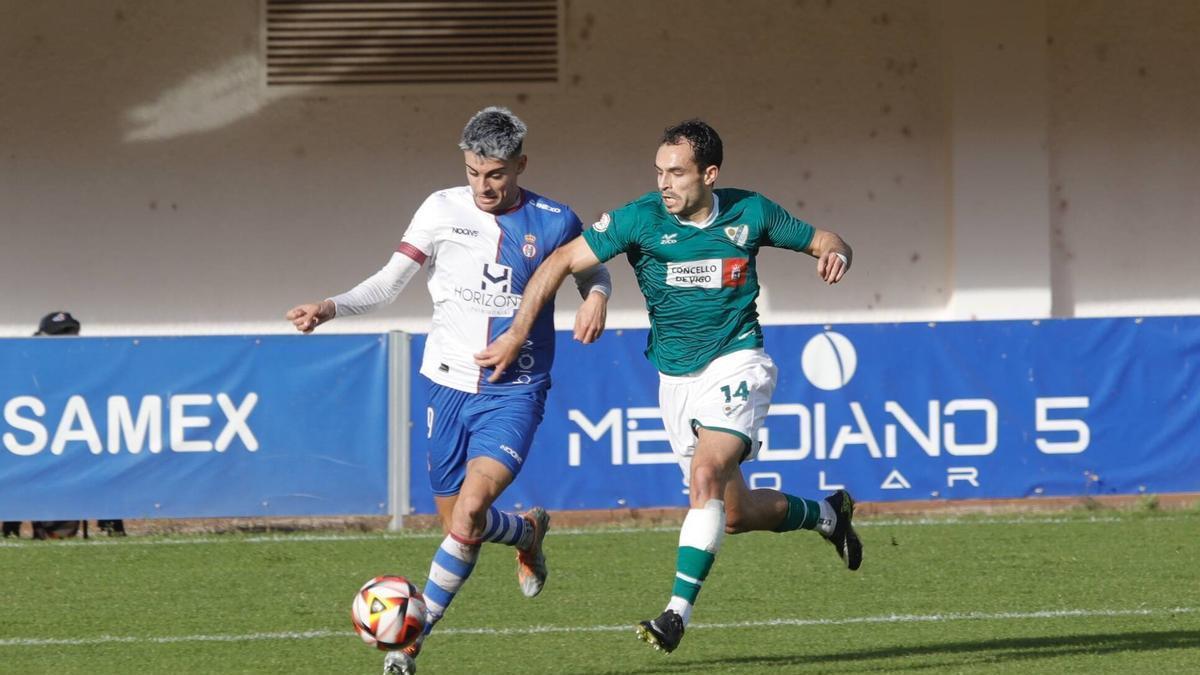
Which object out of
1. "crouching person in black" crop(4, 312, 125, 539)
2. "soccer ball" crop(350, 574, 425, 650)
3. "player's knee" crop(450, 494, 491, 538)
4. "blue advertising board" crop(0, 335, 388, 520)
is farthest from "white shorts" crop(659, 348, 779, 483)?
"crouching person in black" crop(4, 312, 125, 539)

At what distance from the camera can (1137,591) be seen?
8250 millimetres

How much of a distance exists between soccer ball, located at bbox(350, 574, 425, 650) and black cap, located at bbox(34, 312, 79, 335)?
7.10 m

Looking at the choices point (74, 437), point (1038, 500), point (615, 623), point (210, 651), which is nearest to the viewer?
point (210, 651)

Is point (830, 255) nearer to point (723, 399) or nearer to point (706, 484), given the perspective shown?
point (723, 399)

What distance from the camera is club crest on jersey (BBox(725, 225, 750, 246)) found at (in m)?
6.51

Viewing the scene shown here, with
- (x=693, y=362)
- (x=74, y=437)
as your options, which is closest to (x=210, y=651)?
(x=693, y=362)

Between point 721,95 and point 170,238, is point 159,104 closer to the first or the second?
point 170,238

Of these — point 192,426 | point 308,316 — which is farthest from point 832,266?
point 192,426

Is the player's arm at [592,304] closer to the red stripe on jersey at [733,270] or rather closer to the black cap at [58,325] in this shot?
the red stripe on jersey at [733,270]

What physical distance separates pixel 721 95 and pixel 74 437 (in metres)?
5.86

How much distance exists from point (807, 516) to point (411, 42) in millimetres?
7755

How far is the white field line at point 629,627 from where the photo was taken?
7312 mm

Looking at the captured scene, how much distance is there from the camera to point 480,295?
6.59 m

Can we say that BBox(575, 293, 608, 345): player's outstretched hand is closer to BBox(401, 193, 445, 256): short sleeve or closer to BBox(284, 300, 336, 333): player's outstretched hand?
BBox(401, 193, 445, 256): short sleeve
